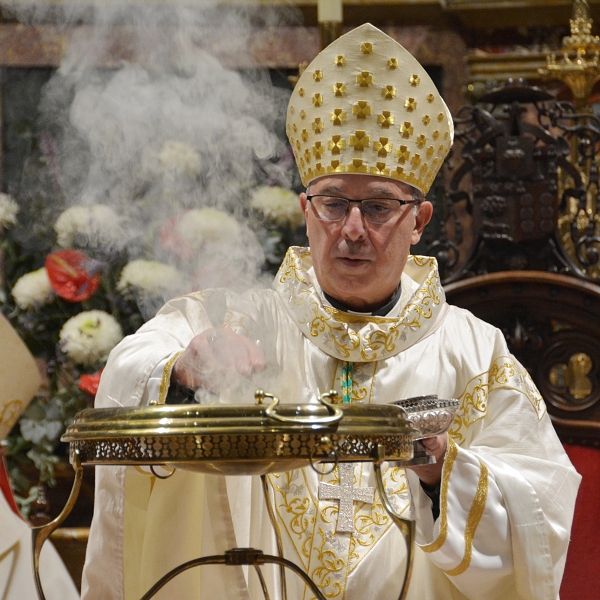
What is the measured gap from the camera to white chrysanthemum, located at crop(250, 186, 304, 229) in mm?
3592

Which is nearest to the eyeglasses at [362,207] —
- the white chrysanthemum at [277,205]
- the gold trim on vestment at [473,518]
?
the white chrysanthemum at [277,205]

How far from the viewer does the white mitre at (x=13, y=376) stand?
3262 mm

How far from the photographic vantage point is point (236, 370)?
1.96m

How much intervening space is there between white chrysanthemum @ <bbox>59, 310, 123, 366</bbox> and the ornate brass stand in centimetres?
169

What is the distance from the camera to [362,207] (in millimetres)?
2865

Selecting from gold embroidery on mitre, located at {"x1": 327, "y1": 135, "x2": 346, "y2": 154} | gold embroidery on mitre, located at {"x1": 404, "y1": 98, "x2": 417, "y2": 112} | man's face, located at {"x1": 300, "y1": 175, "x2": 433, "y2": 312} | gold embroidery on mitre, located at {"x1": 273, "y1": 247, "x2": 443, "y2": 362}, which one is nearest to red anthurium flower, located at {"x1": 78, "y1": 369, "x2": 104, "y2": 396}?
gold embroidery on mitre, located at {"x1": 273, "y1": 247, "x2": 443, "y2": 362}

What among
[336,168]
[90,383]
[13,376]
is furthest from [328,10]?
[13,376]

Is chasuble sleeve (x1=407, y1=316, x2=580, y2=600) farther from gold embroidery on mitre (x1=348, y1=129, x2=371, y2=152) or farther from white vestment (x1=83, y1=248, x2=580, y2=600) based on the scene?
gold embroidery on mitre (x1=348, y1=129, x2=371, y2=152)

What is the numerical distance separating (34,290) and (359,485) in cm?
140

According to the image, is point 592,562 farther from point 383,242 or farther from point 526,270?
point 383,242

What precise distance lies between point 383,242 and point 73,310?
4.25 ft

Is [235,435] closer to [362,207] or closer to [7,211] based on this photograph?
[362,207]

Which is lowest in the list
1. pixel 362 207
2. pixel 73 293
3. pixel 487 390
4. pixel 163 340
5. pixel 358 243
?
pixel 487 390

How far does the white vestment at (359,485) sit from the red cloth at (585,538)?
3.16ft
